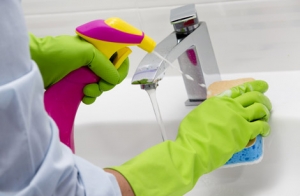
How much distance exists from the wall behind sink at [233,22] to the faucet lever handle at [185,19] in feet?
0.45

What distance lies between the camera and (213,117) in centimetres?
60

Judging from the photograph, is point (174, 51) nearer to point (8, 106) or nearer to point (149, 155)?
point (149, 155)

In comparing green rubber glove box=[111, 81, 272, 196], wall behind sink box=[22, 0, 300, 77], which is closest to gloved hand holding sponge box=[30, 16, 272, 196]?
green rubber glove box=[111, 81, 272, 196]

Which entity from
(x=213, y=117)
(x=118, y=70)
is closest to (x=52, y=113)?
(x=118, y=70)

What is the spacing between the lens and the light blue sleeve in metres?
0.33

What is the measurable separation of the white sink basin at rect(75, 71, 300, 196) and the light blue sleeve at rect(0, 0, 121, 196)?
0.30m

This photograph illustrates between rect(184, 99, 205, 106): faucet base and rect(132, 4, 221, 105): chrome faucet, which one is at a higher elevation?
rect(132, 4, 221, 105): chrome faucet

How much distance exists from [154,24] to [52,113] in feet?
0.90

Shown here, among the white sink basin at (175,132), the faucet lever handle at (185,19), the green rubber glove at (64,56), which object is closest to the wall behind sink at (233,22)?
the white sink basin at (175,132)

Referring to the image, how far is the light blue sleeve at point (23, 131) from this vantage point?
0.33 m

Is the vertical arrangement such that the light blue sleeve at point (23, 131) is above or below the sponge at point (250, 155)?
above

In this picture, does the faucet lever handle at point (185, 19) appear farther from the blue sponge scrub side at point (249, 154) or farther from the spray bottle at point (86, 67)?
the blue sponge scrub side at point (249, 154)

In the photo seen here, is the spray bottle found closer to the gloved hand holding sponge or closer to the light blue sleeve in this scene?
the gloved hand holding sponge

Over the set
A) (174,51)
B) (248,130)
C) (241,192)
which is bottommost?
(241,192)
